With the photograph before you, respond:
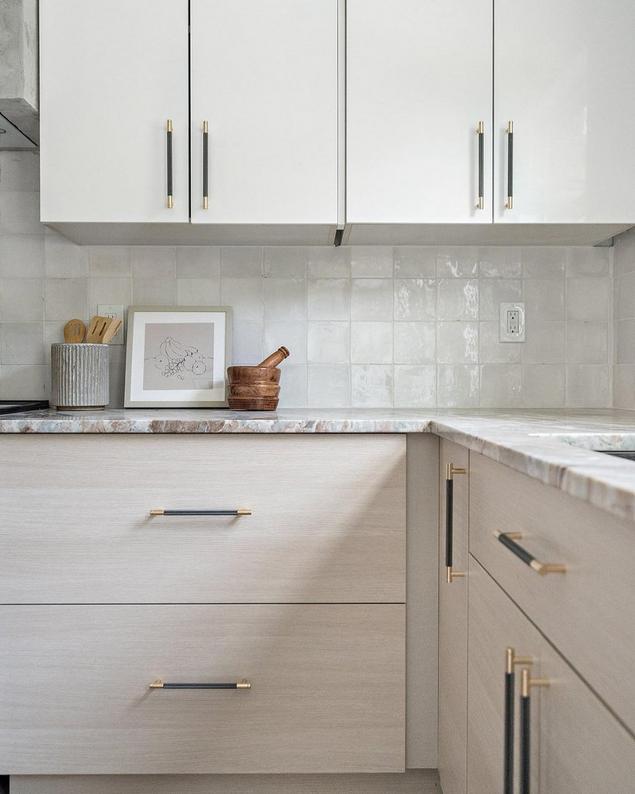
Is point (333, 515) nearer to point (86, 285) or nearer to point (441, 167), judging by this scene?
point (441, 167)

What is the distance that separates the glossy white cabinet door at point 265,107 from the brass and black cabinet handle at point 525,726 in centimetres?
124

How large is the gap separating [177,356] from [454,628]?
110cm

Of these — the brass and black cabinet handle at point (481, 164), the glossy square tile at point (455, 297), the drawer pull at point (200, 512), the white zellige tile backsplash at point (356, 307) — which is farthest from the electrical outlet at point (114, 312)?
the brass and black cabinet handle at point (481, 164)

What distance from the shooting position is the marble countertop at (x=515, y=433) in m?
0.60

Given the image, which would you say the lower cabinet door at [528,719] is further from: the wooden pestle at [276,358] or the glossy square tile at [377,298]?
the glossy square tile at [377,298]

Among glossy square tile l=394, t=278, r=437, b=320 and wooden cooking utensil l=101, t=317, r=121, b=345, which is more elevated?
glossy square tile l=394, t=278, r=437, b=320

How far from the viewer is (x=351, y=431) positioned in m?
1.43

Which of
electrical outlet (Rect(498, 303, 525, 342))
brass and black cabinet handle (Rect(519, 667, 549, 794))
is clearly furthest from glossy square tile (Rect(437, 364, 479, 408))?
brass and black cabinet handle (Rect(519, 667, 549, 794))

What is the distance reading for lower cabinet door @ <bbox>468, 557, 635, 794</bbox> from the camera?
24.0 inches

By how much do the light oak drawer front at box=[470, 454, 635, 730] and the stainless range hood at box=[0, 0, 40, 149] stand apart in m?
1.44

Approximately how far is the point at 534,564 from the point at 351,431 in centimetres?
73

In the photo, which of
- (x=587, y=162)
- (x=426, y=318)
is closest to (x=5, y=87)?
(x=426, y=318)

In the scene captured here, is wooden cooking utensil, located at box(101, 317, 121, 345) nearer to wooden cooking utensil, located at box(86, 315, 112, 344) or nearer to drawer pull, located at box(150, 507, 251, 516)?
wooden cooking utensil, located at box(86, 315, 112, 344)

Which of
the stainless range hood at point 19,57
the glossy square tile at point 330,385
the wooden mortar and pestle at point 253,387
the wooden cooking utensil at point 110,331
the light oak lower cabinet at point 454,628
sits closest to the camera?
the light oak lower cabinet at point 454,628
